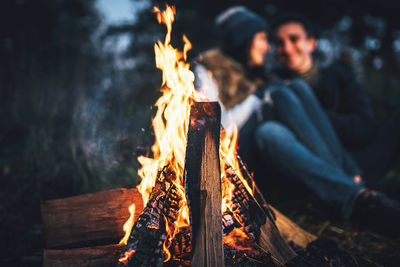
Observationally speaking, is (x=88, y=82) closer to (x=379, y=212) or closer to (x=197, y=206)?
(x=197, y=206)

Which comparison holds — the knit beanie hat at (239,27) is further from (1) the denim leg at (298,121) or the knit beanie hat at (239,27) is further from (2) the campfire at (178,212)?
(2) the campfire at (178,212)

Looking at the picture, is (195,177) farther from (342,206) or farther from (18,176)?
(18,176)

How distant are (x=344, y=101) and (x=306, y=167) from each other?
5.46 feet

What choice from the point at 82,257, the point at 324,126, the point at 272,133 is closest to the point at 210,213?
the point at 82,257

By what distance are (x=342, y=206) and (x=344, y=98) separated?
6.08ft

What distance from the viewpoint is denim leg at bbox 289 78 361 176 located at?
2.43m

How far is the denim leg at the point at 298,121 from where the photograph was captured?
2.25 m

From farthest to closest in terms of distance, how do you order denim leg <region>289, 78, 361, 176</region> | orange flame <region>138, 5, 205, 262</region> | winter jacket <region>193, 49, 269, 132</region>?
winter jacket <region>193, 49, 269, 132</region>, denim leg <region>289, 78, 361, 176</region>, orange flame <region>138, 5, 205, 262</region>

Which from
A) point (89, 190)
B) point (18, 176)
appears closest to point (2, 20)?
point (18, 176)

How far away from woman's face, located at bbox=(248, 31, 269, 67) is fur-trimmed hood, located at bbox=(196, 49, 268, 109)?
21 centimetres

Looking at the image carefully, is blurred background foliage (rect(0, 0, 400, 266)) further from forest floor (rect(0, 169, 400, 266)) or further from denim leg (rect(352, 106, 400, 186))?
denim leg (rect(352, 106, 400, 186))

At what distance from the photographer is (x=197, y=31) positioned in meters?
10.0

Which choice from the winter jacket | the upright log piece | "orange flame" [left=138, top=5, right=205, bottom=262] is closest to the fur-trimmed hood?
the winter jacket

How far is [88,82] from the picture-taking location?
8.10 metres
